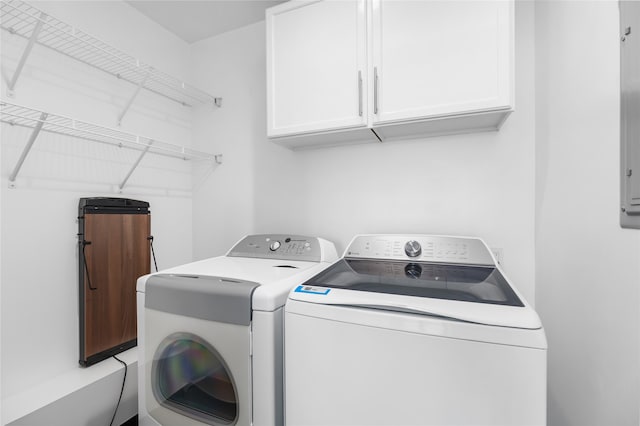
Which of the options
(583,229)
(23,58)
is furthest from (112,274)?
(583,229)

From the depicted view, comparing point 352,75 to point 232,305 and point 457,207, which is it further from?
point 232,305

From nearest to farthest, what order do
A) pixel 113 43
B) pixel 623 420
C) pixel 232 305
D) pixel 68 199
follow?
1. pixel 623 420
2. pixel 232 305
3. pixel 68 199
4. pixel 113 43

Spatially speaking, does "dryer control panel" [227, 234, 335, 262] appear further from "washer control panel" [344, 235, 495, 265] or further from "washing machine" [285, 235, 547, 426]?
"washing machine" [285, 235, 547, 426]

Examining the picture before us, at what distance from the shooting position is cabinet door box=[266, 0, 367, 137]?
145 cm

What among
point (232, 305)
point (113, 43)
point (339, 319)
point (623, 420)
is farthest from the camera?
point (113, 43)

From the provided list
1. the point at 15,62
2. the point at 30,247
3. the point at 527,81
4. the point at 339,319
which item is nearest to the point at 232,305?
the point at 339,319

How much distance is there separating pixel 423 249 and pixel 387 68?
880 mm

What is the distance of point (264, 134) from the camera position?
6.95ft

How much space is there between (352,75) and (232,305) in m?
1.19

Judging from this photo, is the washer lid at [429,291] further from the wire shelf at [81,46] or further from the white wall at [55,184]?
the wire shelf at [81,46]

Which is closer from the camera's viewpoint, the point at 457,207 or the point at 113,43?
the point at 457,207

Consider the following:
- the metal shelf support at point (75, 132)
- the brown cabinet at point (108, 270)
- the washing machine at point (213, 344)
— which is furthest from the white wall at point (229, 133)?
the washing machine at point (213, 344)

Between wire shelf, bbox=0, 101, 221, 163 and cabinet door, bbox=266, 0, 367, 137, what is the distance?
30.2 inches

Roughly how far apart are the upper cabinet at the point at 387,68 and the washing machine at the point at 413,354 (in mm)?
Answer: 772
